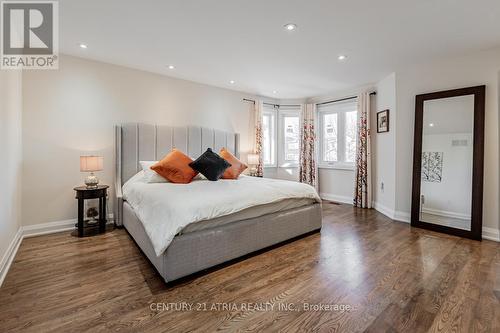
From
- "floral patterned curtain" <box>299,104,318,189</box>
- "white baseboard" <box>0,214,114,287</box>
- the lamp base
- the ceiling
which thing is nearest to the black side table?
the lamp base

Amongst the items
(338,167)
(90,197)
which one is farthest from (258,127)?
(90,197)

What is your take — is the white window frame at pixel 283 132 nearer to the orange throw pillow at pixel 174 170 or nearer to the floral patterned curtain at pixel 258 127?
the floral patterned curtain at pixel 258 127

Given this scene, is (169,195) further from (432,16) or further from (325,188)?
(325,188)

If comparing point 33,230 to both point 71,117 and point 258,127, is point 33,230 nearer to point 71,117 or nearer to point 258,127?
point 71,117

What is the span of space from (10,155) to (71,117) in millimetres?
1080

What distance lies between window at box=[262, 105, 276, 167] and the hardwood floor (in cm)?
321

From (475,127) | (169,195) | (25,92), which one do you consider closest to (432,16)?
(475,127)

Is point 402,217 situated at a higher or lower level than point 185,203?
lower

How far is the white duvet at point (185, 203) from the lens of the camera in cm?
196

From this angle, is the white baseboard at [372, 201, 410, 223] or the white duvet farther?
the white baseboard at [372, 201, 410, 223]

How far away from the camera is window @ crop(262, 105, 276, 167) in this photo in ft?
19.4

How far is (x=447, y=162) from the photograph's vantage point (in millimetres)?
3381

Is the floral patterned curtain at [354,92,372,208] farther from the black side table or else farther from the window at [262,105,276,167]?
the black side table

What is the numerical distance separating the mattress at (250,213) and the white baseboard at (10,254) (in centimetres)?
163
